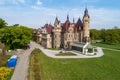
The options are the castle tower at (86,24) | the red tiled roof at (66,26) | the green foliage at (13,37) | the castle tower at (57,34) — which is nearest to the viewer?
the green foliage at (13,37)

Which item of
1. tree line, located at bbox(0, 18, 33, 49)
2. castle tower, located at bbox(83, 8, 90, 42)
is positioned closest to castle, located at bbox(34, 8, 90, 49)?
castle tower, located at bbox(83, 8, 90, 42)

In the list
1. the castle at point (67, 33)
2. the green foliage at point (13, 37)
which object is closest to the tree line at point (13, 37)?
the green foliage at point (13, 37)

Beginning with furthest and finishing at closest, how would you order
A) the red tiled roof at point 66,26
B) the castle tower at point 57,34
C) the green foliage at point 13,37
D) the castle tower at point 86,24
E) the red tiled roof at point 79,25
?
the red tiled roof at point 79,25 < the castle tower at point 86,24 < the castle tower at point 57,34 < the red tiled roof at point 66,26 < the green foliage at point 13,37

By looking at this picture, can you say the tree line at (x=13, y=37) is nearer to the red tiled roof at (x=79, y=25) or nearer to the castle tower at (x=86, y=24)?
the red tiled roof at (x=79, y=25)

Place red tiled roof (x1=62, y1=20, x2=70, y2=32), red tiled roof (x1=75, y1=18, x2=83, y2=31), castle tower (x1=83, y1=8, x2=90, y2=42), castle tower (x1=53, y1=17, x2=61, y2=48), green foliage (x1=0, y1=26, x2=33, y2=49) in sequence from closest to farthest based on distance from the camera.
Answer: green foliage (x1=0, y1=26, x2=33, y2=49), red tiled roof (x1=62, y1=20, x2=70, y2=32), castle tower (x1=53, y1=17, x2=61, y2=48), castle tower (x1=83, y1=8, x2=90, y2=42), red tiled roof (x1=75, y1=18, x2=83, y2=31)

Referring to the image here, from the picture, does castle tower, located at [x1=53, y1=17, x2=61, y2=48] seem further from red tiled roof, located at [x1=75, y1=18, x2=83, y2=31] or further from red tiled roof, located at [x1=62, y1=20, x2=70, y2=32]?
red tiled roof, located at [x1=75, y1=18, x2=83, y2=31]

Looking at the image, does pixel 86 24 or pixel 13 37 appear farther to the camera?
pixel 86 24

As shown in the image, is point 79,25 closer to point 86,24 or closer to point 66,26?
point 86,24

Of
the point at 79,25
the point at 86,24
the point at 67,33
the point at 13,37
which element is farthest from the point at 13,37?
the point at 86,24

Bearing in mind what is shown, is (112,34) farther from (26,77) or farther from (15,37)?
(26,77)

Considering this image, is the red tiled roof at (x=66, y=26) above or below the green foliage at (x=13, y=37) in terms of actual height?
above

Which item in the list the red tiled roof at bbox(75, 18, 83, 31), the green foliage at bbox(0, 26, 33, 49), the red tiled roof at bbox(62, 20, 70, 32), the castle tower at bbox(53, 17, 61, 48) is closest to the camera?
the green foliage at bbox(0, 26, 33, 49)
